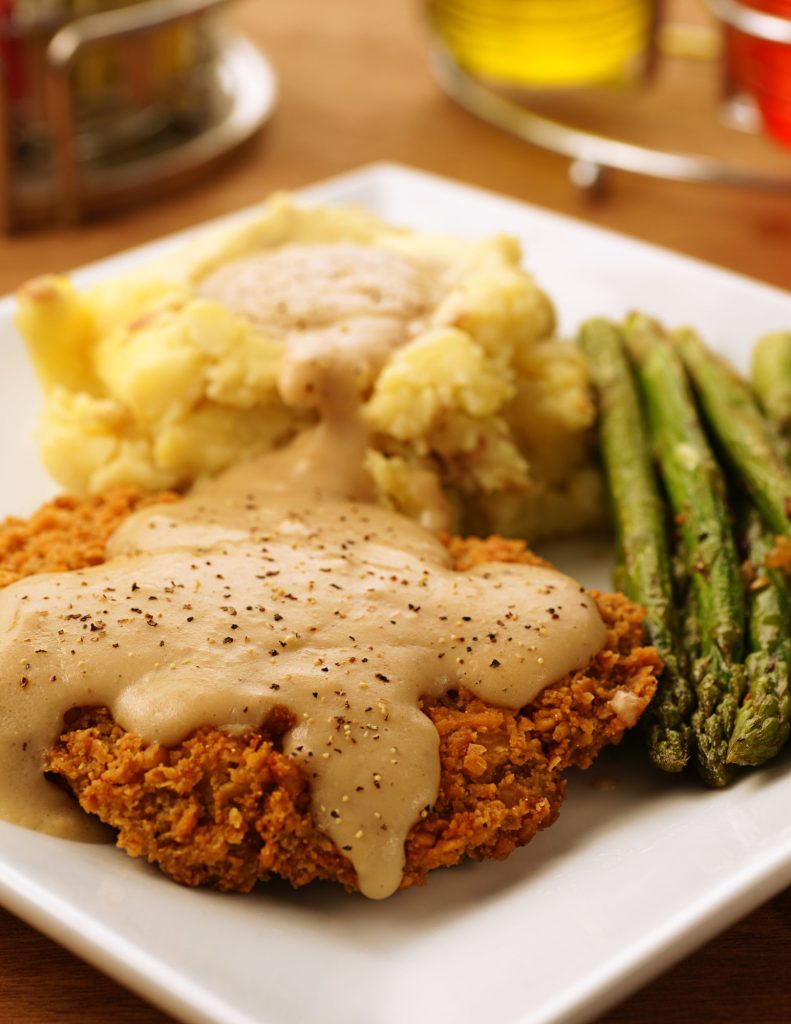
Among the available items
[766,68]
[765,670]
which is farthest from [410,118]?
[765,670]

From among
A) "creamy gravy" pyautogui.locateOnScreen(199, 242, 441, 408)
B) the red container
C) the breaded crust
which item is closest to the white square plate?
the breaded crust

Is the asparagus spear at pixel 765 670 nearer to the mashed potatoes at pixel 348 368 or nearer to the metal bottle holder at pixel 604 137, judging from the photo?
the mashed potatoes at pixel 348 368

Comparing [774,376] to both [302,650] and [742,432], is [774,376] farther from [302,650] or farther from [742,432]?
[302,650]

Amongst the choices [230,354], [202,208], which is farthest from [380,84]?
[230,354]

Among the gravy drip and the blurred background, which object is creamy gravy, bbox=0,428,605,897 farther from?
the blurred background

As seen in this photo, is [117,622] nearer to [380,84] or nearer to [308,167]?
[308,167]

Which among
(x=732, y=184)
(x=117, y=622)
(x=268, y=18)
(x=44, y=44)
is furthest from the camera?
(x=268, y=18)
